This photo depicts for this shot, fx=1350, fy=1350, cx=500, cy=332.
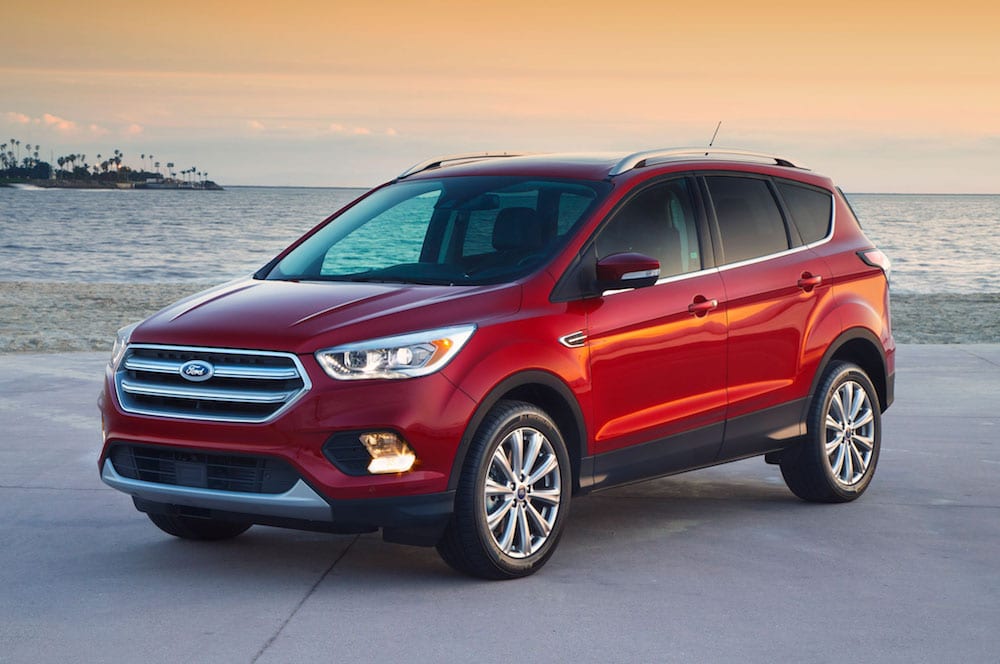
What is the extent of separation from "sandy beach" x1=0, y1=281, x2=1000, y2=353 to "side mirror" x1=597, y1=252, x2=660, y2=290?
12.2 metres

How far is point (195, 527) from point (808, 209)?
3.77 metres

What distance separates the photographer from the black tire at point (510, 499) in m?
5.48

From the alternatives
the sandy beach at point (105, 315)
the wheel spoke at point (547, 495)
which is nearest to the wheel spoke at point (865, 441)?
the wheel spoke at point (547, 495)

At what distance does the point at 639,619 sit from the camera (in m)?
5.12

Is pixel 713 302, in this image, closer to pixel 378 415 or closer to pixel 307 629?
pixel 378 415

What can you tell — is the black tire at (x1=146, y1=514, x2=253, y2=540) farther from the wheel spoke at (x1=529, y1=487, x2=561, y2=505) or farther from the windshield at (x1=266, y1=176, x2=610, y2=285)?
the wheel spoke at (x1=529, y1=487, x2=561, y2=505)

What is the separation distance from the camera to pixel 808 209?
7621mm

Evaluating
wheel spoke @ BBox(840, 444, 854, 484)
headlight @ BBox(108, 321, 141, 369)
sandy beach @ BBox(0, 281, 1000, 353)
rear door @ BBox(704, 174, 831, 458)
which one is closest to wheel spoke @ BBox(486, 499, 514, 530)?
rear door @ BBox(704, 174, 831, 458)

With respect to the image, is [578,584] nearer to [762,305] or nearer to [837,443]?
[762,305]

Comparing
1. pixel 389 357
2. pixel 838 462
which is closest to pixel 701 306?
pixel 838 462

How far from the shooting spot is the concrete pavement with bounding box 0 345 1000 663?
4.79 meters

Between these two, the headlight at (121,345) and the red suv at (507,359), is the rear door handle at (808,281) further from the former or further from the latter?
the headlight at (121,345)

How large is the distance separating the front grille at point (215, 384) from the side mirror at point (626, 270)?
148 centimetres

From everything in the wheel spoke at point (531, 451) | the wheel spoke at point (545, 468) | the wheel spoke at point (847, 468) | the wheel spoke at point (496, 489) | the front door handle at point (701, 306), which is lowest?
the wheel spoke at point (847, 468)
